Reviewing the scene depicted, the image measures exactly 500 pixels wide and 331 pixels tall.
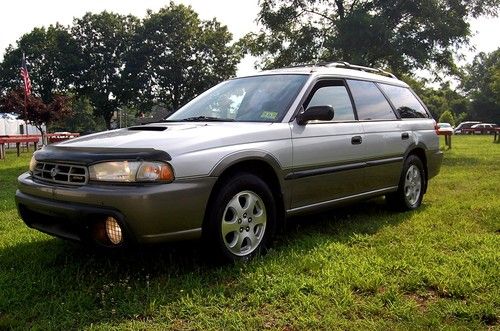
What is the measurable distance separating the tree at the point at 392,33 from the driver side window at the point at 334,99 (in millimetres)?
13818

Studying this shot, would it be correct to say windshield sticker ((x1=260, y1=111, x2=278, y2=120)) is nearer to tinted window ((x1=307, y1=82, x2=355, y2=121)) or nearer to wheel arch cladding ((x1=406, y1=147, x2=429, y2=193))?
tinted window ((x1=307, y1=82, x2=355, y2=121))

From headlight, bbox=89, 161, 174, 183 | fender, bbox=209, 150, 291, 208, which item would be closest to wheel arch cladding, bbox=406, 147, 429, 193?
fender, bbox=209, 150, 291, 208

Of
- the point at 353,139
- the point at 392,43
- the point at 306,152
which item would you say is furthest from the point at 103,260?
the point at 392,43

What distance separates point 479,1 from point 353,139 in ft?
56.3

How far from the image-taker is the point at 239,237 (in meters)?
3.62

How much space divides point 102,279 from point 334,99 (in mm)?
2728

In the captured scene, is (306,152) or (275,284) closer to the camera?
(275,284)

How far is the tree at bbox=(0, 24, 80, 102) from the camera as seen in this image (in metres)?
40.1

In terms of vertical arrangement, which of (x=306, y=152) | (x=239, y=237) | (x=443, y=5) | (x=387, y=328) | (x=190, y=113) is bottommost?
(x=387, y=328)

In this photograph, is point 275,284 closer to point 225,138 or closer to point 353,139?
point 225,138

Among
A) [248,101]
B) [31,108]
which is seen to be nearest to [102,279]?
[248,101]

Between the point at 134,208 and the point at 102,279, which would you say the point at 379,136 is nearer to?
the point at 134,208

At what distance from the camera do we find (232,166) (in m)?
3.57

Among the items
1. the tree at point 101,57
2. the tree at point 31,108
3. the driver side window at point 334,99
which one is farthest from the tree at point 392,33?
the tree at point 101,57
